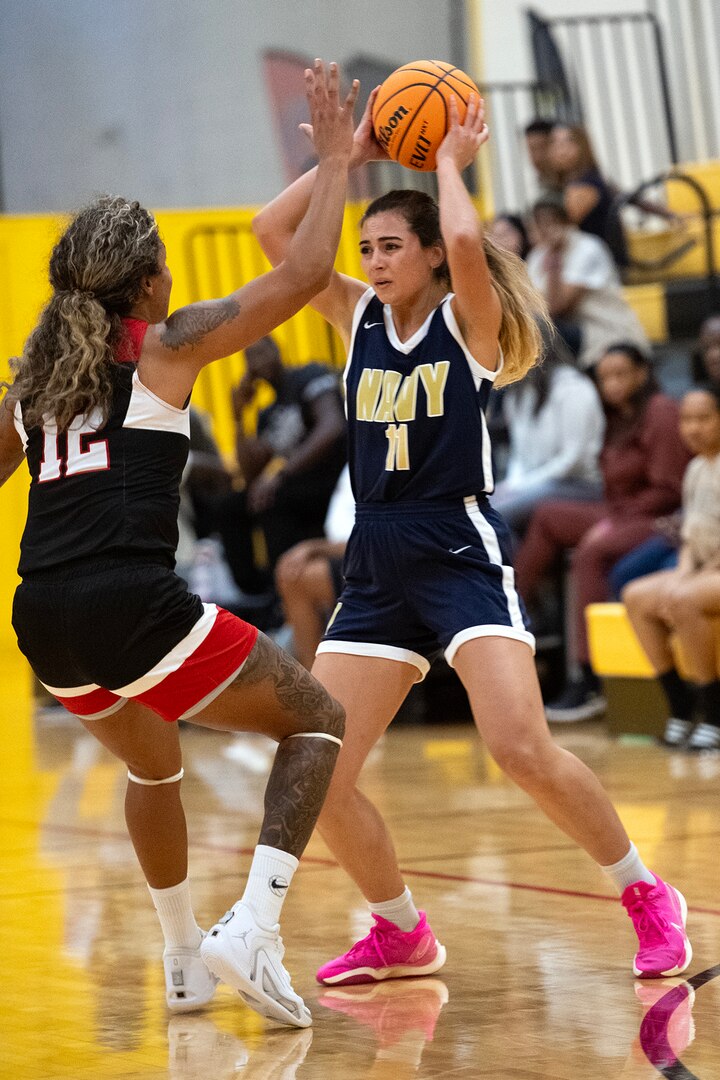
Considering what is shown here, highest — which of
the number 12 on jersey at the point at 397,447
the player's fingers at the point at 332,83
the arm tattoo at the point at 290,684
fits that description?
the player's fingers at the point at 332,83

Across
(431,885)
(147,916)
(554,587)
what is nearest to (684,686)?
(554,587)

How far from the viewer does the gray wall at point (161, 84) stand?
1273cm

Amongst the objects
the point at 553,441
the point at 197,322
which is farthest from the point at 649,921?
the point at 553,441

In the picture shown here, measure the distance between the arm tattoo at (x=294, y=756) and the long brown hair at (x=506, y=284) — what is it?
3.07 feet

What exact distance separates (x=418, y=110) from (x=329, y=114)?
1.35 ft

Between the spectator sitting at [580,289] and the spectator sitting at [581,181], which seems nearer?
the spectator sitting at [580,289]

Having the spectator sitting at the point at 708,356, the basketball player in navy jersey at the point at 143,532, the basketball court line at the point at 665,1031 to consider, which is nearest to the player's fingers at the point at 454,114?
the basketball player in navy jersey at the point at 143,532

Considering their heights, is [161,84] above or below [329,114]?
above

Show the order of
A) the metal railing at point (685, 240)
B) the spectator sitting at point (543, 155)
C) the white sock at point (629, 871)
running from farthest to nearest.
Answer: the spectator sitting at point (543, 155)
the metal railing at point (685, 240)
the white sock at point (629, 871)

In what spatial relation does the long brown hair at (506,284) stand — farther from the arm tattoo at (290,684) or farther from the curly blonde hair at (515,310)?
the arm tattoo at (290,684)

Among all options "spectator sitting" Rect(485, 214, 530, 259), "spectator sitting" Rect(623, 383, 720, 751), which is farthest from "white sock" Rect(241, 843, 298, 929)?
"spectator sitting" Rect(485, 214, 530, 259)

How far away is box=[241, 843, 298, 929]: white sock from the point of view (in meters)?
3.06

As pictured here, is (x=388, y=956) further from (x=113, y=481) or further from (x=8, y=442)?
(x=8, y=442)

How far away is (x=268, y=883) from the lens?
309 centimetres
